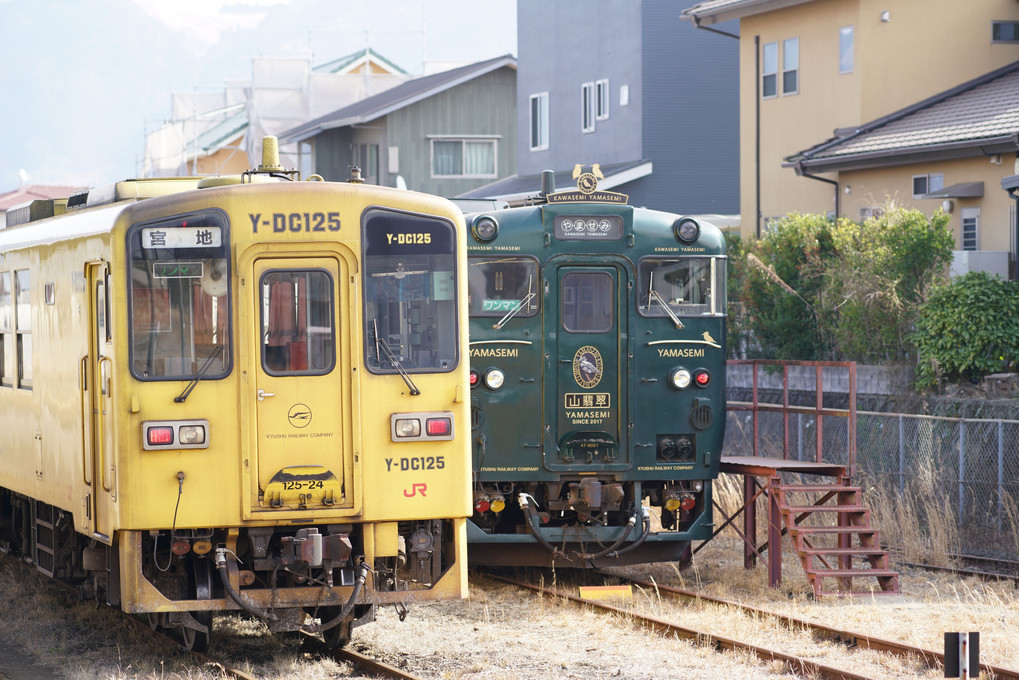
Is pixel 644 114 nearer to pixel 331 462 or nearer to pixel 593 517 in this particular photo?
pixel 593 517

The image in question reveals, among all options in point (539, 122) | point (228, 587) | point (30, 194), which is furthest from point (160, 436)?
point (30, 194)

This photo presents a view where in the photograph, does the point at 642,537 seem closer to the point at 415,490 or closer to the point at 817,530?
the point at 817,530

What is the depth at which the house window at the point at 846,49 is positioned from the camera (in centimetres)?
2495

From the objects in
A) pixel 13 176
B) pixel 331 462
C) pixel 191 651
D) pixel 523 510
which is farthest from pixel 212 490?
pixel 13 176

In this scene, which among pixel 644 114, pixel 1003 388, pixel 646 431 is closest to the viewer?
pixel 646 431

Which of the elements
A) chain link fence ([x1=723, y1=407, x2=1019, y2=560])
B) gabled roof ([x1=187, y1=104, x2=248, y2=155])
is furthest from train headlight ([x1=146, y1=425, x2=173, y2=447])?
gabled roof ([x1=187, y1=104, x2=248, y2=155])

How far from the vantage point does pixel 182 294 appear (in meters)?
8.64

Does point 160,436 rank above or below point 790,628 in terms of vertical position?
above

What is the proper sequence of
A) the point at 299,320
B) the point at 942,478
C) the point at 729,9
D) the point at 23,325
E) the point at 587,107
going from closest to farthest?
the point at 299,320, the point at 23,325, the point at 942,478, the point at 729,9, the point at 587,107

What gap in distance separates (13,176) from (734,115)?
124 metres

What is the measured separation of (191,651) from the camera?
31.8 ft

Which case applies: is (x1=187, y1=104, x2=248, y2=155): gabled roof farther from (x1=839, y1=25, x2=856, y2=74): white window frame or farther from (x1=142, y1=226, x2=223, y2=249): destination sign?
(x1=142, y1=226, x2=223, y2=249): destination sign

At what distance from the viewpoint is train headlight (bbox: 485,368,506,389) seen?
11.9 m

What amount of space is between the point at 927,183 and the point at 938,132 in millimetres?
867
